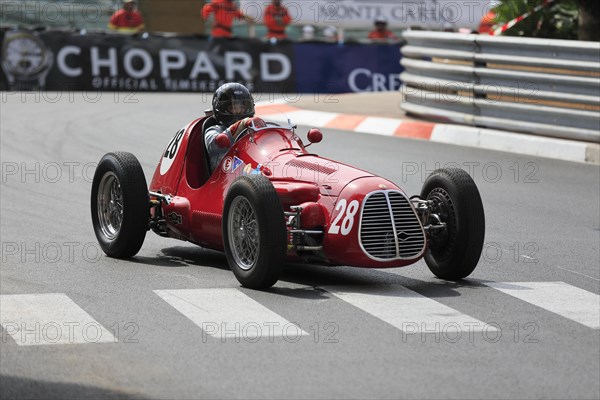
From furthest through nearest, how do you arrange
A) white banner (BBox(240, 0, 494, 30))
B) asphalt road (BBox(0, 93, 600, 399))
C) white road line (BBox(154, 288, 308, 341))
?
white banner (BBox(240, 0, 494, 30))
white road line (BBox(154, 288, 308, 341))
asphalt road (BBox(0, 93, 600, 399))

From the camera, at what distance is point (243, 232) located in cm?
889

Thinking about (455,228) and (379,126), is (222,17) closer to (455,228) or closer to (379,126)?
(379,126)

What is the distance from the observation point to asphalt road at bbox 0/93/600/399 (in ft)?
21.1

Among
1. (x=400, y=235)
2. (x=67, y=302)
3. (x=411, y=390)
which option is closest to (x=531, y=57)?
(x=400, y=235)

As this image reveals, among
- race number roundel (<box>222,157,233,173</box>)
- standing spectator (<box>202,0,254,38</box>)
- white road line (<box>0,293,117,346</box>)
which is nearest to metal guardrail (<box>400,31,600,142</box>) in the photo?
race number roundel (<box>222,157,233,173</box>)

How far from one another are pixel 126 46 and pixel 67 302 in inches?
694

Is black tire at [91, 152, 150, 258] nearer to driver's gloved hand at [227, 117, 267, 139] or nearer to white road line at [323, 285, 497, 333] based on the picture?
driver's gloved hand at [227, 117, 267, 139]

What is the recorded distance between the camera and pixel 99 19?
1244 inches

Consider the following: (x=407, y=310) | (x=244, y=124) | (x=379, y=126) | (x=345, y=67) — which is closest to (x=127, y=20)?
(x=345, y=67)

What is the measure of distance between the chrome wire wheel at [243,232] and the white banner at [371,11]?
25671 mm

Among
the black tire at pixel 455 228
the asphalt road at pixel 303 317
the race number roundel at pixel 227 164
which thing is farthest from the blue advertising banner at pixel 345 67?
the black tire at pixel 455 228

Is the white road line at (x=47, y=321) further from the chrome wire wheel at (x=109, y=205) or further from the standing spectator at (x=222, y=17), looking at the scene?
the standing spectator at (x=222, y=17)

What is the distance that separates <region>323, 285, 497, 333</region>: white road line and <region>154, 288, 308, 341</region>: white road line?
60 cm

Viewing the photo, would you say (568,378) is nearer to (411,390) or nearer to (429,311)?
(411,390)
